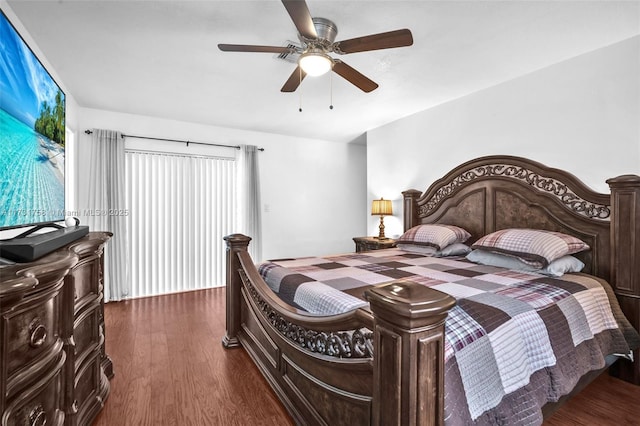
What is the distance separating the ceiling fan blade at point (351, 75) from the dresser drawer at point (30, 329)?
1947 mm

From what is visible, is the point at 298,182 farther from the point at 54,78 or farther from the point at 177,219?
the point at 54,78

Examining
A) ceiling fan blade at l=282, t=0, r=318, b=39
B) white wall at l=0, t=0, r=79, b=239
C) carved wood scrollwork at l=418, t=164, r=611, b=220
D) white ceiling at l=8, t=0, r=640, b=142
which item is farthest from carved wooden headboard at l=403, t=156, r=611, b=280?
white wall at l=0, t=0, r=79, b=239

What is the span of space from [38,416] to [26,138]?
1.27m

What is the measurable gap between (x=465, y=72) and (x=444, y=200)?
1.34 m

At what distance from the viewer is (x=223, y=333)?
2748 mm

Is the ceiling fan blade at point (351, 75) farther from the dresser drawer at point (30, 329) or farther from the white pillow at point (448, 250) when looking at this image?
the dresser drawer at point (30, 329)

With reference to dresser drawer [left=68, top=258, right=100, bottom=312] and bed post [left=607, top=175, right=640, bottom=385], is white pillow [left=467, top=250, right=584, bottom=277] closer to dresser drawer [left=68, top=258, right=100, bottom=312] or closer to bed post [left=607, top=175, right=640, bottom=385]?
bed post [left=607, top=175, right=640, bottom=385]

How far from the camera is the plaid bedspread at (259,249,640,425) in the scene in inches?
43.6

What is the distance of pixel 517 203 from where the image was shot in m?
2.72

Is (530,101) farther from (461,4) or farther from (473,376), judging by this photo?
(473,376)

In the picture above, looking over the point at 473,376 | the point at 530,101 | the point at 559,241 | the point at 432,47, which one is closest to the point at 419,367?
the point at 473,376

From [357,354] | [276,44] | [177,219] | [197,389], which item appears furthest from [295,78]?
[177,219]

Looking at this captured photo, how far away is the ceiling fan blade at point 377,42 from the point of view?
1.67 meters

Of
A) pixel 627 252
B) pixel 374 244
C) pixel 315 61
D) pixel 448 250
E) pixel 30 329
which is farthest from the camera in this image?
pixel 374 244
